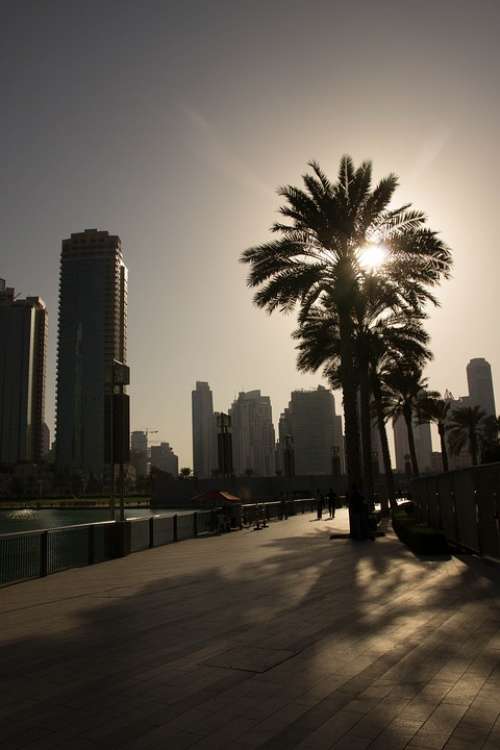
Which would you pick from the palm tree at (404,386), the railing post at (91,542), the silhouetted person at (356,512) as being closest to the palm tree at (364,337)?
the palm tree at (404,386)

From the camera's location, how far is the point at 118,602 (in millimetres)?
10070

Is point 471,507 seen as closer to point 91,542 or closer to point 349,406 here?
point 349,406

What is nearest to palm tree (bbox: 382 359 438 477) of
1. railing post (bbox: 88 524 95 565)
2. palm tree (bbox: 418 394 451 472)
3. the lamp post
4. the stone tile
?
palm tree (bbox: 418 394 451 472)

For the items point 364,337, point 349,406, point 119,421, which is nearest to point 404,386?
point 364,337

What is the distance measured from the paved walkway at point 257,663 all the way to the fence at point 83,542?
0.96 meters

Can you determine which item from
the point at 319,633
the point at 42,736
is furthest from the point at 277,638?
the point at 42,736

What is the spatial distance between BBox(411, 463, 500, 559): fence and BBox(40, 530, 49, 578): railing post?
32.1 ft

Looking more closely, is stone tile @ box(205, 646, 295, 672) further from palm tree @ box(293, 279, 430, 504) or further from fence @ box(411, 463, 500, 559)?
palm tree @ box(293, 279, 430, 504)

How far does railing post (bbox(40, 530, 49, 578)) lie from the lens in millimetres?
13602

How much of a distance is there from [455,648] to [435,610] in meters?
2.04

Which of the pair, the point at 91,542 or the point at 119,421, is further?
the point at 119,421

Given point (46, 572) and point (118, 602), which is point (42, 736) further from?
point (46, 572)

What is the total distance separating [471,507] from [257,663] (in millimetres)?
10006

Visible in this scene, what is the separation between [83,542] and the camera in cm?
1583
